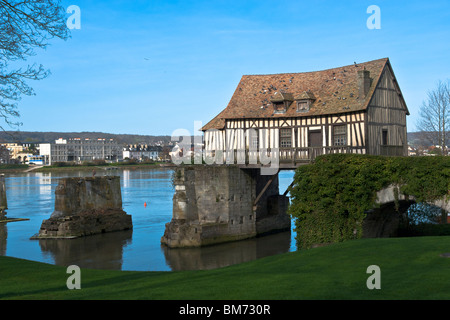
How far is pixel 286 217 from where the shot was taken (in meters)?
29.9

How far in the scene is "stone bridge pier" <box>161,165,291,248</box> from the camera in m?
24.9

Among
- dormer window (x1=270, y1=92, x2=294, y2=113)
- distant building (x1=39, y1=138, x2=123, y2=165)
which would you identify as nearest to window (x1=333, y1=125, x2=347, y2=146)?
dormer window (x1=270, y1=92, x2=294, y2=113)

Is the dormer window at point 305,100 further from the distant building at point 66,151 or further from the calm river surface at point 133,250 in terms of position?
the distant building at point 66,151

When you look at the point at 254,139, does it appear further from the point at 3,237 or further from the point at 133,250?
the point at 3,237

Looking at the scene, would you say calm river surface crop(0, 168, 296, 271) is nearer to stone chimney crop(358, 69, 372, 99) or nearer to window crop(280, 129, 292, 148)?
window crop(280, 129, 292, 148)

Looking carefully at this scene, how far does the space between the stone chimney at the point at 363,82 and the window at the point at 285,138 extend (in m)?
4.54

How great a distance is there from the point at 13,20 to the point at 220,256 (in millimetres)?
14842

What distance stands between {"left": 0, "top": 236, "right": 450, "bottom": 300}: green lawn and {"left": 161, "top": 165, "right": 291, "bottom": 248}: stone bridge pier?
450 inches

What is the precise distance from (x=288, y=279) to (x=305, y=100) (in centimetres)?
1777

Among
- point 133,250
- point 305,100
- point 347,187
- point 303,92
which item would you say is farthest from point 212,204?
point 347,187

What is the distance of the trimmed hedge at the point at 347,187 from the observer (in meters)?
17.2
